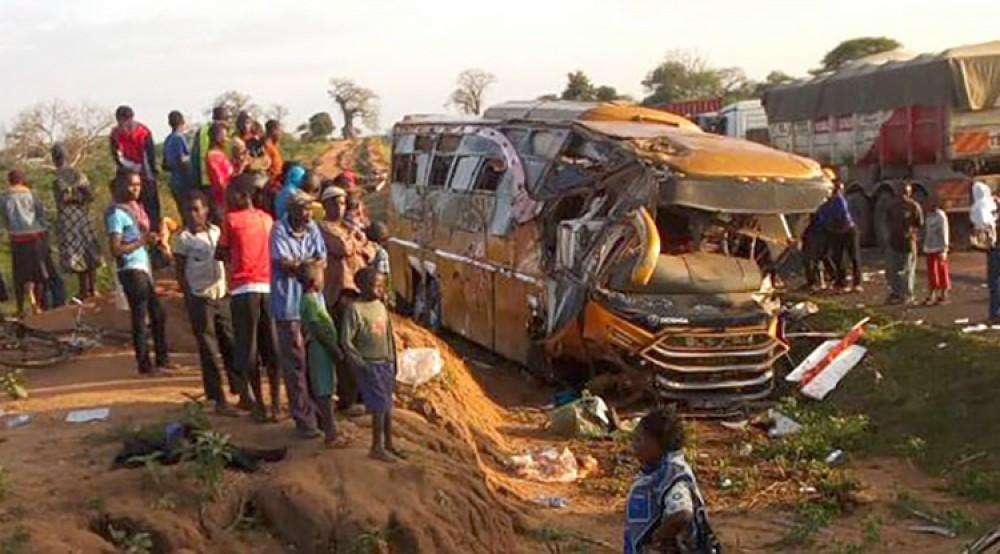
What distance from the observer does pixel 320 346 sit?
7891 mm

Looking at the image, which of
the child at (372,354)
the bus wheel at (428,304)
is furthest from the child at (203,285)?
the bus wheel at (428,304)

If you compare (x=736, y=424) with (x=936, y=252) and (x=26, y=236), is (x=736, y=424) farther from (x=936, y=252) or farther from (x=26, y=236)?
(x=26, y=236)

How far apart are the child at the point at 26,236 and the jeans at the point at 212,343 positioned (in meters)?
4.37

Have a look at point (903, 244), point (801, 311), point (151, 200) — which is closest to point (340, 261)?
point (151, 200)

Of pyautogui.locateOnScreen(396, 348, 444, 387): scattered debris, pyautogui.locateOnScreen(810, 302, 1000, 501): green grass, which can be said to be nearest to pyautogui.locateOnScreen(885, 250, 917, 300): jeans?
pyautogui.locateOnScreen(810, 302, 1000, 501): green grass

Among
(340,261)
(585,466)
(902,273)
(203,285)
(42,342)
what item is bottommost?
(585,466)

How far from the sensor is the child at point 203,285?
8.84m

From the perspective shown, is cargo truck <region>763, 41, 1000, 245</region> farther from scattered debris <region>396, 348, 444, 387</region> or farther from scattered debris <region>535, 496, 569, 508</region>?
scattered debris <region>535, 496, 569, 508</region>

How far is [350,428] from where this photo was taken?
8320 mm

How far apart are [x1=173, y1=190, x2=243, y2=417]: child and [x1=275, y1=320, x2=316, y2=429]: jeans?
2.74ft

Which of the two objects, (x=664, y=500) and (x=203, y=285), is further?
(x=203, y=285)

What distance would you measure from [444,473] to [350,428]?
928 millimetres

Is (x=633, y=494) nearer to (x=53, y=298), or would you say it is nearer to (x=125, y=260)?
(x=125, y=260)

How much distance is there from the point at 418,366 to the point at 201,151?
2860mm
